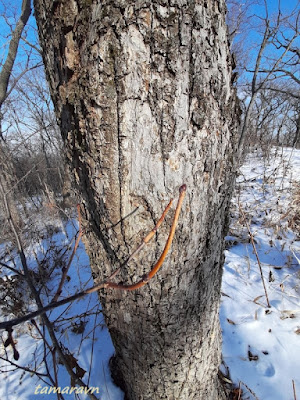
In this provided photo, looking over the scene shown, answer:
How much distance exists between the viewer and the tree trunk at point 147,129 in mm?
509

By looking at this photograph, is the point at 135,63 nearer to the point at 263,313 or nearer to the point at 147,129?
the point at 147,129

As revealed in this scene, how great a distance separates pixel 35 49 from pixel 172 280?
17.9 feet

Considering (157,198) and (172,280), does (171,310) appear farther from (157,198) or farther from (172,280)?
(157,198)

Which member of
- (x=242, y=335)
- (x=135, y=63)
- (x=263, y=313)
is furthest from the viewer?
(x=263, y=313)

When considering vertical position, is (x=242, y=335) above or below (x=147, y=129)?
below

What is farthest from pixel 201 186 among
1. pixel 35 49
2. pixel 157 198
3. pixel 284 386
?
pixel 35 49

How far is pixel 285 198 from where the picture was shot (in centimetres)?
421

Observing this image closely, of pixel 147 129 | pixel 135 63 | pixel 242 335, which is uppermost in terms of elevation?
pixel 135 63

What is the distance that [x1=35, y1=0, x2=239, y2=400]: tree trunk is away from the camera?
51cm

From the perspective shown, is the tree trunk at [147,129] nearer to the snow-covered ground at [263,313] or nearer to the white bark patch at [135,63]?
the white bark patch at [135,63]

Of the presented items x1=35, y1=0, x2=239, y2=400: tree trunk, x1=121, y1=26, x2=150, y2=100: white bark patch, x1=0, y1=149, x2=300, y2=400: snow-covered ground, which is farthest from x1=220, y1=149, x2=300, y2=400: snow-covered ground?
x1=121, y1=26, x2=150, y2=100: white bark patch

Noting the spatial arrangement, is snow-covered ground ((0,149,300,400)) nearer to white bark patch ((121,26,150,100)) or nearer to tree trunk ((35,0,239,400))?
tree trunk ((35,0,239,400))

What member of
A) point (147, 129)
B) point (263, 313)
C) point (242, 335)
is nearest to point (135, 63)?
point (147, 129)

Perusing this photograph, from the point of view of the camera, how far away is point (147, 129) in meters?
0.56
